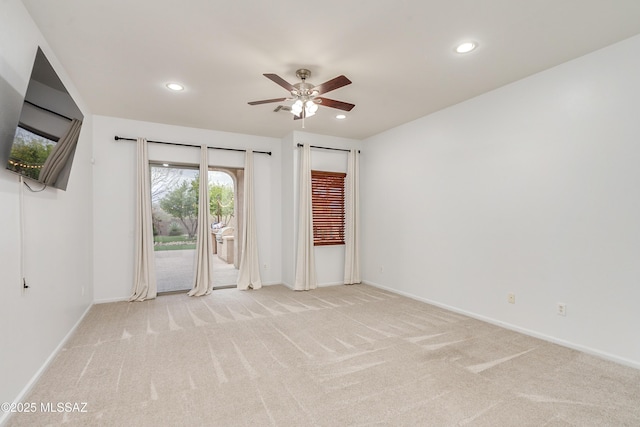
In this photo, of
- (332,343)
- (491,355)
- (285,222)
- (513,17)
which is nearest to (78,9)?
(513,17)

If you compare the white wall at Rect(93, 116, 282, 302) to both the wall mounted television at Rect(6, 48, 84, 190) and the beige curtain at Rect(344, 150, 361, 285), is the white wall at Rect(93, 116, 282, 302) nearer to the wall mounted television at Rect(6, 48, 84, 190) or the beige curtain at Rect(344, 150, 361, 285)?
the wall mounted television at Rect(6, 48, 84, 190)

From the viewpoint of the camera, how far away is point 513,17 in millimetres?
2307

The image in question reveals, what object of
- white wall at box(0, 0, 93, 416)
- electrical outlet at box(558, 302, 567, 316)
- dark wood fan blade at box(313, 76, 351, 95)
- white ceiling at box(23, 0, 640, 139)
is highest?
white ceiling at box(23, 0, 640, 139)

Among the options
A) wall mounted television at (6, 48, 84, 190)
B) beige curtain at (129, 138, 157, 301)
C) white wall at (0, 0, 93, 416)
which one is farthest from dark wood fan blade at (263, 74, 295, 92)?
beige curtain at (129, 138, 157, 301)

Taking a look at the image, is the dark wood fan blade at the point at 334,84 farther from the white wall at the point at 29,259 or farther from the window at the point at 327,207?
the window at the point at 327,207

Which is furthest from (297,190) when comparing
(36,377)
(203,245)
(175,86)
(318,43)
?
(36,377)

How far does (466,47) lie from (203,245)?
4.49 metres

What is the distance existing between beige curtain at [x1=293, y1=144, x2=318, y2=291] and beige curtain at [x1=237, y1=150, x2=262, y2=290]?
2.57 feet

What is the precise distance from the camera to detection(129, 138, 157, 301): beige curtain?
4.60 metres

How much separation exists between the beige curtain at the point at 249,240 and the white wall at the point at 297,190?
1.95 feet

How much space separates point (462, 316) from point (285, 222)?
3.30 meters

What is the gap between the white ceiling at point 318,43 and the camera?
7.27ft

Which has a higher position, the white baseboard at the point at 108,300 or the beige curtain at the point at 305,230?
the beige curtain at the point at 305,230

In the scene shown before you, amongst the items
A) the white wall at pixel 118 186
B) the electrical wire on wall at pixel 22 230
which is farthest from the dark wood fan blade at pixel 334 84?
the white wall at pixel 118 186
